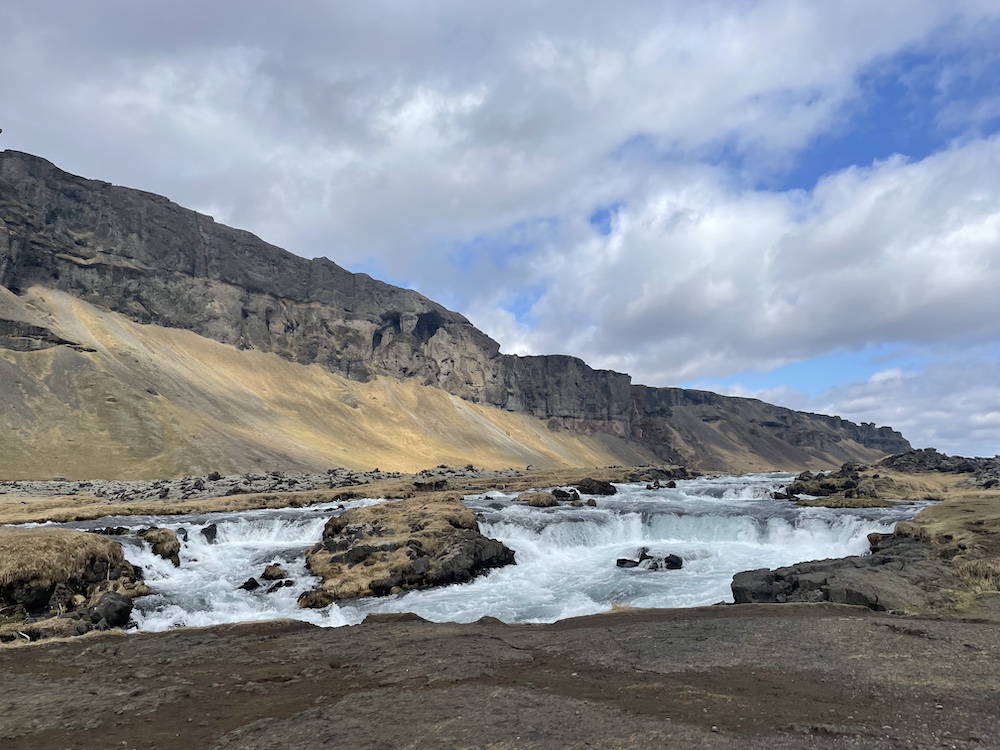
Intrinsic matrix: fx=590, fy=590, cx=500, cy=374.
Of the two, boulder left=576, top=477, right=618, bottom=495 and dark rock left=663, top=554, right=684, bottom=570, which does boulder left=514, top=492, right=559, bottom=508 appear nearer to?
boulder left=576, top=477, right=618, bottom=495

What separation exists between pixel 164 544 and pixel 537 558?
21.1 metres

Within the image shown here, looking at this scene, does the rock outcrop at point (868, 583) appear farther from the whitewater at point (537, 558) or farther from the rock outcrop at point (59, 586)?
the rock outcrop at point (59, 586)

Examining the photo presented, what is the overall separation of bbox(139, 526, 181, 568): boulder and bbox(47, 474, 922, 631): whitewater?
0.48 metres

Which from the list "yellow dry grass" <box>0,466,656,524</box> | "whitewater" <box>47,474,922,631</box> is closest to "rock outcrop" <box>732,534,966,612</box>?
"whitewater" <box>47,474,922,631</box>

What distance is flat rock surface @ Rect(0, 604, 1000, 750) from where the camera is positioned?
28.0 ft

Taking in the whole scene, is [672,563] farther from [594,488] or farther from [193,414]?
[193,414]

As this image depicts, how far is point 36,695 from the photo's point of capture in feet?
36.3

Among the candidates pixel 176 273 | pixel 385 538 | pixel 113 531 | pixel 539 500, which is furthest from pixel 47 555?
pixel 176 273

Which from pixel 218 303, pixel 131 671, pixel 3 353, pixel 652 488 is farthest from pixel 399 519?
pixel 218 303

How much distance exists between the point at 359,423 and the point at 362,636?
5733 inches

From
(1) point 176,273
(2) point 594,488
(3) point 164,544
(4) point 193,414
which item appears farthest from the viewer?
(1) point 176,273

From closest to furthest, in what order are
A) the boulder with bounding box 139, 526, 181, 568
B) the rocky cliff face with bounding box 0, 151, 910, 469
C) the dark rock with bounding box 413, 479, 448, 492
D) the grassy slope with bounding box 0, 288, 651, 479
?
the boulder with bounding box 139, 526, 181, 568 < the dark rock with bounding box 413, 479, 448, 492 < the grassy slope with bounding box 0, 288, 651, 479 < the rocky cliff face with bounding box 0, 151, 910, 469

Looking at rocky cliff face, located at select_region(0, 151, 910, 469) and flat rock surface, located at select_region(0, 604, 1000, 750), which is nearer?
flat rock surface, located at select_region(0, 604, 1000, 750)

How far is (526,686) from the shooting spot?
1099cm
